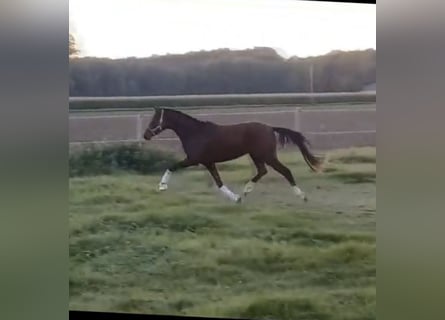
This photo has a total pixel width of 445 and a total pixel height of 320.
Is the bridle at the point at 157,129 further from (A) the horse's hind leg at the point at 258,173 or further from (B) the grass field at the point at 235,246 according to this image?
(A) the horse's hind leg at the point at 258,173

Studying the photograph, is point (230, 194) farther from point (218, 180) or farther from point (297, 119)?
point (297, 119)

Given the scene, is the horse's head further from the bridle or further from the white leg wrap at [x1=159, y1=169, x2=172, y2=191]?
the white leg wrap at [x1=159, y1=169, x2=172, y2=191]

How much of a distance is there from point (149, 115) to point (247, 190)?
0.34 m

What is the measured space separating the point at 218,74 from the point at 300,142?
28cm

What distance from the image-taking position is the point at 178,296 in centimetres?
135

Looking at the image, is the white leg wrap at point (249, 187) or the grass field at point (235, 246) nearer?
the grass field at point (235, 246)

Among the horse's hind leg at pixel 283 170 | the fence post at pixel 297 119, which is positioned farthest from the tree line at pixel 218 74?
the horse's hind leg at pixel 283 170

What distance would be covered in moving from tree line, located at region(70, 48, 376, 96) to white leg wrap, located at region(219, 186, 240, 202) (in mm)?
267

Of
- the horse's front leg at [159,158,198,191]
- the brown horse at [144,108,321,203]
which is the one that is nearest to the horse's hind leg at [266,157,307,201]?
the brown horse at [144,108,321,203]

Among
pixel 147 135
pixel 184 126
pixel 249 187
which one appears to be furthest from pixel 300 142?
pixel 147 135

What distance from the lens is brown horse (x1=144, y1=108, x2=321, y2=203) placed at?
4.59ft

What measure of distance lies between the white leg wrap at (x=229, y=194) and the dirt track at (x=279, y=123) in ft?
0.57

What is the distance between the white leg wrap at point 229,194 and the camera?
4.69ft

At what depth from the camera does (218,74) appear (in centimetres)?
139
